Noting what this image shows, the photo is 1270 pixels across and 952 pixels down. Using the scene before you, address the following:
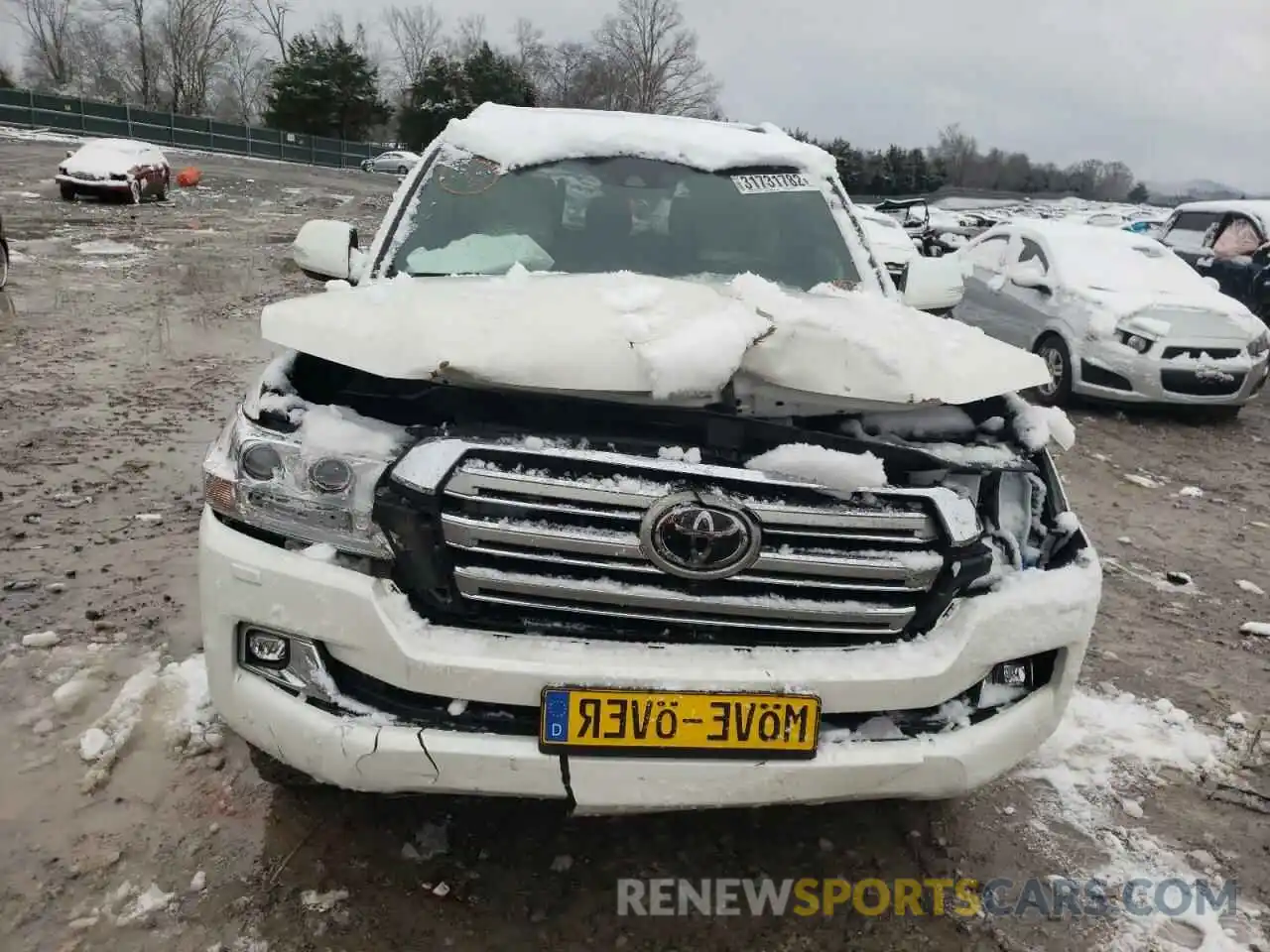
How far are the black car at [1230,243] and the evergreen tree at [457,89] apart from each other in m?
A: 45.0

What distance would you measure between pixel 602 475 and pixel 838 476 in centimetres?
53

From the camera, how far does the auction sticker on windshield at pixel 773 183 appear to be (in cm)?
387

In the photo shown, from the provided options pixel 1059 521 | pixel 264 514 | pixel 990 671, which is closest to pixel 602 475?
pixel 264 514

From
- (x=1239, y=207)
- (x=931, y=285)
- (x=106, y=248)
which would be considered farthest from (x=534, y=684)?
(x=106, y=248)

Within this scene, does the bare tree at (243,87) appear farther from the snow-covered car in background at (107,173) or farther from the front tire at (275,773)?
the front tire at (275,773)

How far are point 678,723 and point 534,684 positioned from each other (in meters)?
0.32

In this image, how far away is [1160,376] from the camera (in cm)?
805

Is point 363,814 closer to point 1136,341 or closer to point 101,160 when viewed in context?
point 1136,341

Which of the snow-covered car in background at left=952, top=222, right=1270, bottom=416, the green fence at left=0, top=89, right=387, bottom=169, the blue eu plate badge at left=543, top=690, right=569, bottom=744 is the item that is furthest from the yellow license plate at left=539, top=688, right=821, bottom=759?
the green fence at left=0, top=89, right=387, bottom=169

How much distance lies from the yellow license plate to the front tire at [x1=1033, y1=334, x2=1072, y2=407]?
721 cm

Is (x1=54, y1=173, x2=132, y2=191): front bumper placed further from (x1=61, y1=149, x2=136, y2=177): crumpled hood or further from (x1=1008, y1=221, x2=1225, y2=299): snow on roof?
(x1=1008, y1=221, x2=1225, y2=299): snow on roof

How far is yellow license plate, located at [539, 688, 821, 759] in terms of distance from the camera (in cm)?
202

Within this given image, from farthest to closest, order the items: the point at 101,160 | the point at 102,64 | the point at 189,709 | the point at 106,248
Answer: the point at 102,64, the point at 101,160, the point at 106,248, the point at 189,709

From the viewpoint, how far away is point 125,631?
11.7ft
